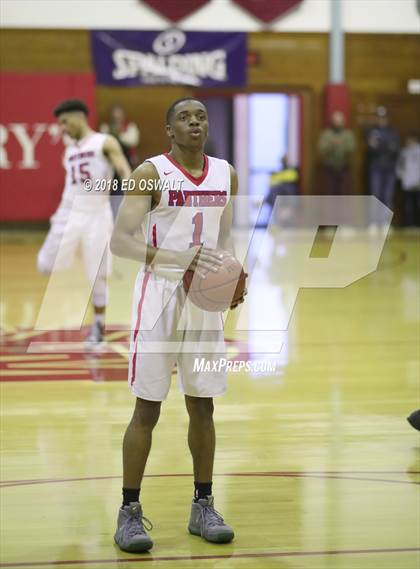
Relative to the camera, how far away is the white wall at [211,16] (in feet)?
53.4

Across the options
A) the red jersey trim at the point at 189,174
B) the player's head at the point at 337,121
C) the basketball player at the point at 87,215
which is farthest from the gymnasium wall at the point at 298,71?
the red jersey trim at the point at 189,174

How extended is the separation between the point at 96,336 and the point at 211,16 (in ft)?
33.7

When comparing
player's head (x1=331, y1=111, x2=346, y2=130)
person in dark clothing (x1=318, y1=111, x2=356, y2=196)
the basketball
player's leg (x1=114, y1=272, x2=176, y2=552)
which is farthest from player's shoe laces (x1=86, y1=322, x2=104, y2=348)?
player's head (x1=331, y1=111, x2=346, y2=130)

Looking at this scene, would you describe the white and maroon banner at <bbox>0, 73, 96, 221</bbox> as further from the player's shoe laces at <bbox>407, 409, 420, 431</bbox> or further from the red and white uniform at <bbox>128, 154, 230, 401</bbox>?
the red and white uniform at <bbox>128, 154, 230, 401</bbox>

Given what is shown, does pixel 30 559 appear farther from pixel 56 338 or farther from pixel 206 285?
pixel 56 338

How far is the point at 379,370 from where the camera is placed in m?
7.18

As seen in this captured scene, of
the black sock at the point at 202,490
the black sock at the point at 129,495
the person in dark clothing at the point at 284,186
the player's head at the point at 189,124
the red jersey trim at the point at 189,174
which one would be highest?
the player's head at the point at 189,124

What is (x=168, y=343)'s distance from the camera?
3975mm

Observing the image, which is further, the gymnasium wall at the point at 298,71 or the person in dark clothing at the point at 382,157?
the person in dark clothing at the point at 382,157

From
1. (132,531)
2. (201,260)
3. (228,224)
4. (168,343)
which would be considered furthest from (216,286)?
(132,531)

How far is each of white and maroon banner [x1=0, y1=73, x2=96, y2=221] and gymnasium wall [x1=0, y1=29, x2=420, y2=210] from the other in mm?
375

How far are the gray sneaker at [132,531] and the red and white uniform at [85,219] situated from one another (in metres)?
3.83

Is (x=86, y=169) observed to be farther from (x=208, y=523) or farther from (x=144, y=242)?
(x=208, y=523)

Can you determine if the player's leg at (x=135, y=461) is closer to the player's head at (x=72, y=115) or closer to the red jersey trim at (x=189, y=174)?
the red jersey trim at (x=189, y=174)
